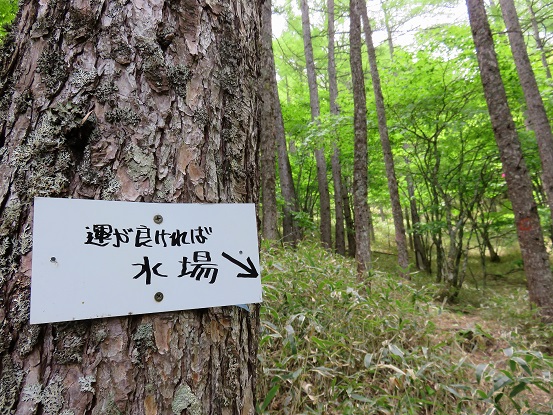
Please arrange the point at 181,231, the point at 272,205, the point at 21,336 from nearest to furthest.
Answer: the point at 21,336 < the point at 181,231 < the point at 272,205

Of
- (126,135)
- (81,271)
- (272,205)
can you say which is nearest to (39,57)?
(126,135)

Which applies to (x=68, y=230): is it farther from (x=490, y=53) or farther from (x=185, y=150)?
(x=490, y=53)

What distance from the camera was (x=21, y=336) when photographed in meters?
0.60

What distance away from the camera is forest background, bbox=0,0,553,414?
72.2 inches

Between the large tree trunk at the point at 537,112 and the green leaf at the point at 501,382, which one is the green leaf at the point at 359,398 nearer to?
the green leaf at the point at 501,382

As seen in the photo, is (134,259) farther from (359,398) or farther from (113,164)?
(359,398)

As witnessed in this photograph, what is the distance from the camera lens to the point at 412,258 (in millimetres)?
12820

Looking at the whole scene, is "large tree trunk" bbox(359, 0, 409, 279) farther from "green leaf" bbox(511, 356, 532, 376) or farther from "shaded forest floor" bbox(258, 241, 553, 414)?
"green leaf" bbox(511, 356, 532, 376)

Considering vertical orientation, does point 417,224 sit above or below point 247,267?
above

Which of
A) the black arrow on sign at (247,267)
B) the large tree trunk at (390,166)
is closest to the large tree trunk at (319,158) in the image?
the large tree trunk at (390,166)

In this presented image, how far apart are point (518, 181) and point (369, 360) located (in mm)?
3510

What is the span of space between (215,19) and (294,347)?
160 cm

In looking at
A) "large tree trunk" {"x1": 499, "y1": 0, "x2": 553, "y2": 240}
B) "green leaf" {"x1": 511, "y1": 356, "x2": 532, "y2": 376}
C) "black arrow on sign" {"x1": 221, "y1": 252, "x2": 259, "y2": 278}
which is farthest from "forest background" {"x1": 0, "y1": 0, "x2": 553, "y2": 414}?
"black arrow on sign" {"x1": 221, "y1": 252, "x2": 259, "y2": 278}

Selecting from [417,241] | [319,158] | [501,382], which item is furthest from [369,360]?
[417,241]
